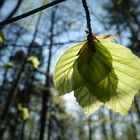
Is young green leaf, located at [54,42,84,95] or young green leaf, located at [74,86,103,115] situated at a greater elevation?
young green leaf, located at [54,42,84,95]

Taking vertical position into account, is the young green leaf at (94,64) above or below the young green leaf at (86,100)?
above

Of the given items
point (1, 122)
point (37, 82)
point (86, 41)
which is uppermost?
point (37, 82)

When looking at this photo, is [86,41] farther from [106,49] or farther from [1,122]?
[1,122]

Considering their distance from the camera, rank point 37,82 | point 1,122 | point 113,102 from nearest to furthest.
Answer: point 113,102, point 1,122, point 37,82

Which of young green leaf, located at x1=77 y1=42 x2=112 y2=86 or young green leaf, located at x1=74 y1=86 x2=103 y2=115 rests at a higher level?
young green leaf, located at x1=77 y1=42 x2=112 y2=86

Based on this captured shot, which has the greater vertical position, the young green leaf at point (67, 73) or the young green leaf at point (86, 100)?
the young green leaf at point (67, 73)

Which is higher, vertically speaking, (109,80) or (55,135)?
(55,135)

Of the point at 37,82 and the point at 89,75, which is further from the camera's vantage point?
the point at 37,82

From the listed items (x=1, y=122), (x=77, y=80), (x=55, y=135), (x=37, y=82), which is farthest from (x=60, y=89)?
(x=55, y=135)
